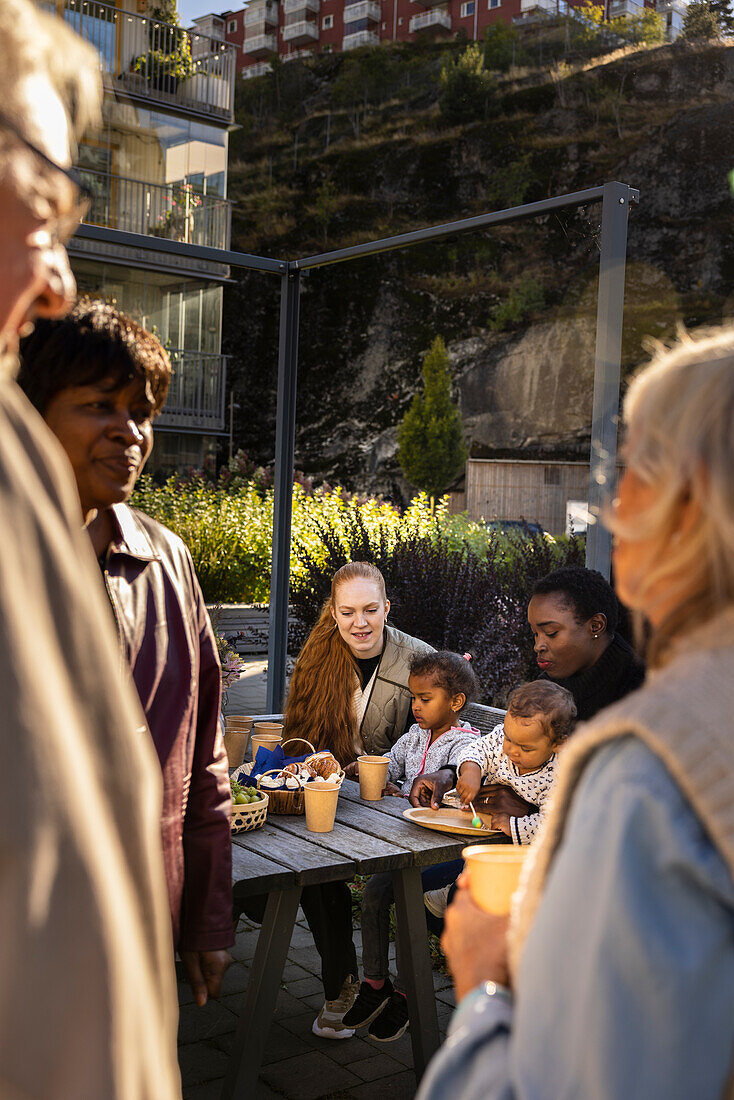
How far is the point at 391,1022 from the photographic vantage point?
3.01 metres

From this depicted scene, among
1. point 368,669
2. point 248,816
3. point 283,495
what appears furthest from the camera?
point 283,495

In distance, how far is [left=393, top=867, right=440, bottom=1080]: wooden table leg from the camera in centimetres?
264

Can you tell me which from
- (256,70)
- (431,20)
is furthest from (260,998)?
(256,70)

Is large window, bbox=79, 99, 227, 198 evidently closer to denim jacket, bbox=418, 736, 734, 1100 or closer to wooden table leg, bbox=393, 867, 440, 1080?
wooden table leg, bbox=393, 867, 440, 1080

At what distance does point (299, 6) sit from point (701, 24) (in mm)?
27273

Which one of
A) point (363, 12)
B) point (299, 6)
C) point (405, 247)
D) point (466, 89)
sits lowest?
point (405, 247)

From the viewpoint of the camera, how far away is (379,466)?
101ft

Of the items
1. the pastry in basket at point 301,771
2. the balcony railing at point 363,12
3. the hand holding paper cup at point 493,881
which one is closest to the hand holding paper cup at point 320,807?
the pastry in basket at point 301,771

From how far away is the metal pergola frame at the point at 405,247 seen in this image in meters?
3.57

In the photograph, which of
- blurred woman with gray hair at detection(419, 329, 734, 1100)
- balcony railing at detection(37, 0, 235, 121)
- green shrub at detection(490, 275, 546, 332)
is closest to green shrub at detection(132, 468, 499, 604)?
blurred woman with gray hair at detection(419, 329, 734, 1100)

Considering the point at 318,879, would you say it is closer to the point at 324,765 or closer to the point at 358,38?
the point at 324,765

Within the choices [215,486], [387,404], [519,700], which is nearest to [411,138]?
[387,404]

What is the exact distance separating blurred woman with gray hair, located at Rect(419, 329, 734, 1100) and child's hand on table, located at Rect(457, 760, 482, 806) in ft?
6.21

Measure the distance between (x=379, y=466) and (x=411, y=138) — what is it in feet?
49.7
